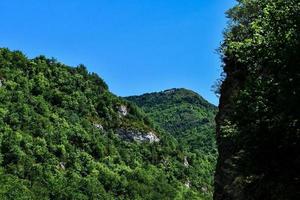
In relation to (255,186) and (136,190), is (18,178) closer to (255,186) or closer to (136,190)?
(136,190)

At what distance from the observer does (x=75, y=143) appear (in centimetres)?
→ 14775

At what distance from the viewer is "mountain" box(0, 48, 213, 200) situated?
116 metres

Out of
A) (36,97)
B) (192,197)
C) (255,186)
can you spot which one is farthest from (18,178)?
(255,186)

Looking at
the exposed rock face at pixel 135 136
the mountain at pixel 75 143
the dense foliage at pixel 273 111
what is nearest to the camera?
the dense foliage at pixel 273 111

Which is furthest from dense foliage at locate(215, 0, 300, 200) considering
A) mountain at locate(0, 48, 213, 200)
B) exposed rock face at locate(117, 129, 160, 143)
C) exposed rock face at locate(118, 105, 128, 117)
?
exposed rock face at locate(118, 105, 128, 117)

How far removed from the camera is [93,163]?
141750 mm

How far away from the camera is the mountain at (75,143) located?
380ft

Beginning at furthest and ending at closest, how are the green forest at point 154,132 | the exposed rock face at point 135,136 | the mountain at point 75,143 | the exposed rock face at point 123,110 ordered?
1. the exposed rock face at point 123,110
2. the exposed rock face at point 135,136
3. the mountain at point 75,143
4. the green forest at point 154,132

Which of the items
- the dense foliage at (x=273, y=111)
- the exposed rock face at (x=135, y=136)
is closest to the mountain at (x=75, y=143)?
the exposed rock face at (x=135, y=136)

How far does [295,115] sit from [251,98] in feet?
9.77

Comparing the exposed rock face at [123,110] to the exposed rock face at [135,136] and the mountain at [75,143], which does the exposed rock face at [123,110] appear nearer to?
the mountain at [75,143]

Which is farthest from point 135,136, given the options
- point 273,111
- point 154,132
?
point 273,111

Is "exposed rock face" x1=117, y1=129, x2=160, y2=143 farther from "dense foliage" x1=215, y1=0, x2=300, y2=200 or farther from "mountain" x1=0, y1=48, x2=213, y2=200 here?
"dense foliage" x1=215, y1=0, x2=300, y2=200

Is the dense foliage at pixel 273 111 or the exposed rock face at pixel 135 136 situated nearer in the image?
the dense foliage at pixel 273 111
